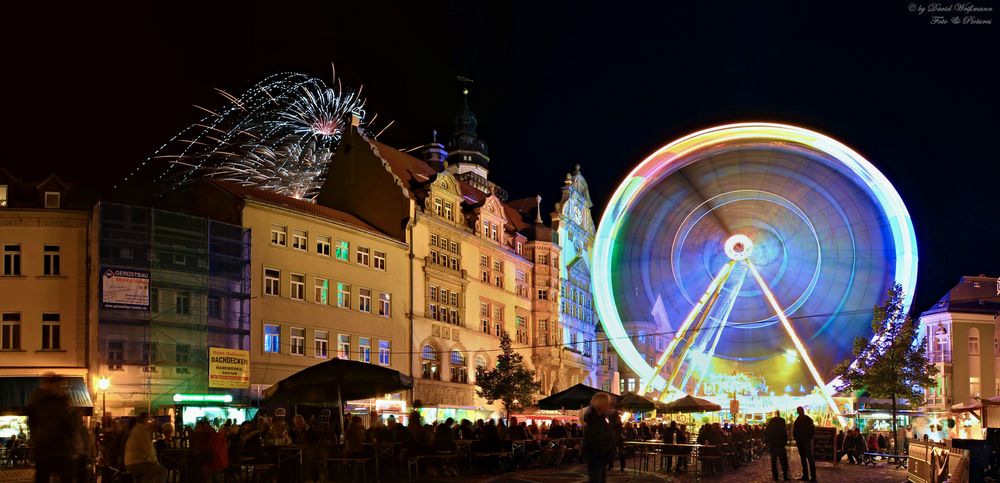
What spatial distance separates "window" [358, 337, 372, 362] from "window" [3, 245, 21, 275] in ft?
52.1

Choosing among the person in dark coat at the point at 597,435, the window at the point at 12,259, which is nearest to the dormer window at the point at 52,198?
the window at the point at 12,259

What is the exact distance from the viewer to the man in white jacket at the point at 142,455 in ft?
52.6

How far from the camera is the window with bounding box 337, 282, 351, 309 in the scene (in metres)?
49.9

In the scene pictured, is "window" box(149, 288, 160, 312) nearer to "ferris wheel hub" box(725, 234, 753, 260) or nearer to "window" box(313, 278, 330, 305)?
"window" box(313, 278, 330, 305)

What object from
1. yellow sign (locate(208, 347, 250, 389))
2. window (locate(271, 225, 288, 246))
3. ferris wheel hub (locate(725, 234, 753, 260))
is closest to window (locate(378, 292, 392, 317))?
window (locate(271, 225, 288, 246))

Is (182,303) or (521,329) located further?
(521,329)

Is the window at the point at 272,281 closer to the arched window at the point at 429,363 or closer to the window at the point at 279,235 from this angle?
the window at the point at 279,235

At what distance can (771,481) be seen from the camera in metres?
25.0

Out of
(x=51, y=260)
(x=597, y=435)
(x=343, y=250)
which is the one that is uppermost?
(x=343, y=250)

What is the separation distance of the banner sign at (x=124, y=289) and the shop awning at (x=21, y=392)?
10.3 feet

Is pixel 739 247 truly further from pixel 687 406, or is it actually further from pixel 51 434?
pixel 51 434

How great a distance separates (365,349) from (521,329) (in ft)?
61.4

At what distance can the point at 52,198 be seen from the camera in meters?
42.4

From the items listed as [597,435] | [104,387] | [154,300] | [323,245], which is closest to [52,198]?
[154,300]
